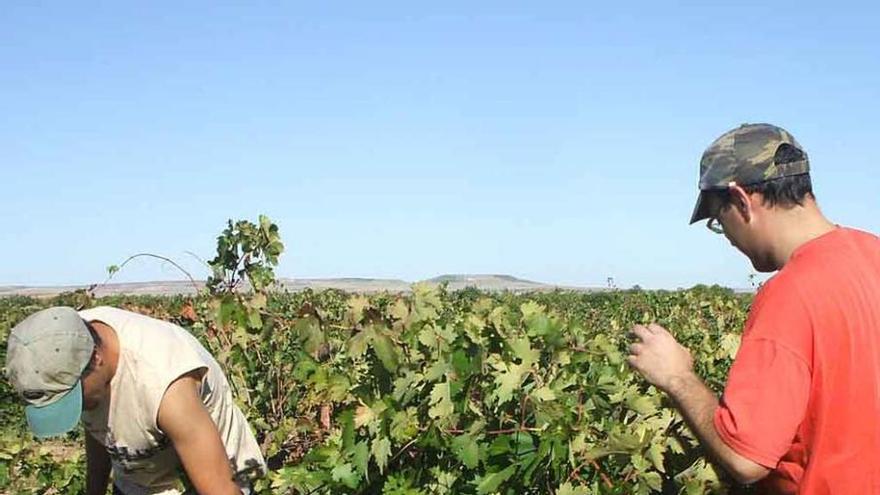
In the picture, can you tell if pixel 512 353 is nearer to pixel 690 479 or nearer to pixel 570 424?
pixel 570 424

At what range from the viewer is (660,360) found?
2422 millimetres

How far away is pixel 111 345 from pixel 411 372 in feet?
3.31

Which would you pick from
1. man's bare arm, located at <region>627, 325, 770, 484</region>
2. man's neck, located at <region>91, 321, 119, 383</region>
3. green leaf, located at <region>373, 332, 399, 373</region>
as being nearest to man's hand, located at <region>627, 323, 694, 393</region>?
man's bare arm, located at <region>627, 325, 770, 484</region>

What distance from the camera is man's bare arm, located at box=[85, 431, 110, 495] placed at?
11.3ft

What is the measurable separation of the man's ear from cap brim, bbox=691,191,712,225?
88 millimetres

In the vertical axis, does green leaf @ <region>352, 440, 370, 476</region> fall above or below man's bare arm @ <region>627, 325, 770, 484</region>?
below

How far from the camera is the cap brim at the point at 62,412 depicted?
107 inches

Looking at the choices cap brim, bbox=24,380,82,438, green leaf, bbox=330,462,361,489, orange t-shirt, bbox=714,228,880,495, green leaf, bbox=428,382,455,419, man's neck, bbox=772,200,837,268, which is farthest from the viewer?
green leaf, bbox=330,462,361,489

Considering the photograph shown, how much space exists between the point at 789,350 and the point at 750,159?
0.50 metres

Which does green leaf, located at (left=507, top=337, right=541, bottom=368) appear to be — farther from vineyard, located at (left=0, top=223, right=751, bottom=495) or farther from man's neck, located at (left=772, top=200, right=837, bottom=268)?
man's neck, located at (left=772, top=200, right=837, bottom=268)

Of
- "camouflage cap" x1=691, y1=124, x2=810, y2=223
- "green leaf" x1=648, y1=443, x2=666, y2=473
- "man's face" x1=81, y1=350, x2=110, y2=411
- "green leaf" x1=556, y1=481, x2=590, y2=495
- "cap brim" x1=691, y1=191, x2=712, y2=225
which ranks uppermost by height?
"camouflage cap" x1=691, y1=124, x2=810, y2=223

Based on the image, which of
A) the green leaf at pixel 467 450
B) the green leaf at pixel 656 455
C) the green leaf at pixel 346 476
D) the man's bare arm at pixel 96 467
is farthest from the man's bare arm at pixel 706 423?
the man's bare arm at pixel 96 467

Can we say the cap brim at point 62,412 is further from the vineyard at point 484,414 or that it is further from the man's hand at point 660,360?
the man's hand at point 660,360

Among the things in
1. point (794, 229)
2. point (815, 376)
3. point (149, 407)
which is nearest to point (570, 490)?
point (815, 376)
